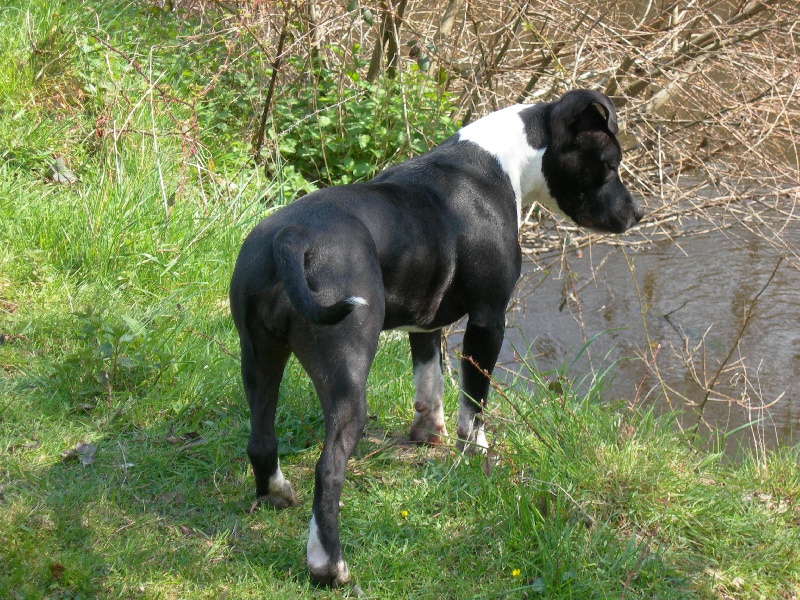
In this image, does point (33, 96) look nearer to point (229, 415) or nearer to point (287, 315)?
point (229, 415)

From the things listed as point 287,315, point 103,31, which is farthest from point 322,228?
point 103,31

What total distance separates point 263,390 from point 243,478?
674mm

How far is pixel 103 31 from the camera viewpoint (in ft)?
23.7

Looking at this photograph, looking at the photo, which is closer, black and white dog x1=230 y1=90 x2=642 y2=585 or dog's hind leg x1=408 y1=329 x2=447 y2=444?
black and white dog x1=230 y1=90 x2=642 y2=585

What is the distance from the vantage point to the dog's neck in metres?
4.07

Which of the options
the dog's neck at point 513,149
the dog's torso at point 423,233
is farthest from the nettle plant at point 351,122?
the dog's torso at point 423,233

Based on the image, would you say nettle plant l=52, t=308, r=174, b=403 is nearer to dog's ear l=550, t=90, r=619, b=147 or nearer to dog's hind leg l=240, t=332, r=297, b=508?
dog's hind leg l=240, t=332, r=297, b=508

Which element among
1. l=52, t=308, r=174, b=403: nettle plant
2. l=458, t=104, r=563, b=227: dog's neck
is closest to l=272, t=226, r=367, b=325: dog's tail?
l=458, t=104, r=563, b=227: dog's neck

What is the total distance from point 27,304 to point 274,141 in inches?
107

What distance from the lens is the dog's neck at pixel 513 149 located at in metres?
4.07

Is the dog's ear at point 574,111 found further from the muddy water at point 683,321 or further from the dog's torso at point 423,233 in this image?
the muddy water at point 683,321

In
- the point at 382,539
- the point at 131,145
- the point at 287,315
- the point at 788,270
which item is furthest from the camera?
the point at 788,270

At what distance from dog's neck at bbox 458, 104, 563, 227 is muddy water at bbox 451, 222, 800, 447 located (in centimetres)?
239

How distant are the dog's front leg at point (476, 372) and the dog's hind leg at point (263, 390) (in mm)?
836
